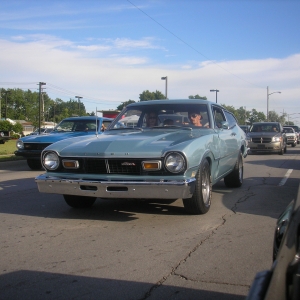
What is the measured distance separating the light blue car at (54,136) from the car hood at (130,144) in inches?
227

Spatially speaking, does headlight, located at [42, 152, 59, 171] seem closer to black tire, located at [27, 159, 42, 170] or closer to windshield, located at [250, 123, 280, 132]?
black tire, located at [27, 159, 42, 170]

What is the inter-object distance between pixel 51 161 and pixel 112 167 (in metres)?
0.91

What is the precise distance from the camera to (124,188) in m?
5.19

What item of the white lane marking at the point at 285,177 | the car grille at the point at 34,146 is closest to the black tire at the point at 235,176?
the white lane marking at the point at 285,177

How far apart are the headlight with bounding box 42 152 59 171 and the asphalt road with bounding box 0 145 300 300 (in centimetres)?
71

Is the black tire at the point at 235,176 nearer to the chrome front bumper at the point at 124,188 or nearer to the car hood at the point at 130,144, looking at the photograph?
the car hood at the point at 130,144

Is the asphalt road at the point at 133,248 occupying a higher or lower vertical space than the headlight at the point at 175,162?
lower

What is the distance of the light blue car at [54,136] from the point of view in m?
11.9

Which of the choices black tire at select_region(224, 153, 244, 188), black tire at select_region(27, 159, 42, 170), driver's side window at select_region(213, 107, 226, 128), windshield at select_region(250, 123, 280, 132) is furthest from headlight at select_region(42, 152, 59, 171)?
windshield at select_region(250, 123, 280, 132)

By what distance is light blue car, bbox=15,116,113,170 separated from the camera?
11.9 metres

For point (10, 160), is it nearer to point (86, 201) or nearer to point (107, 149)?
point (86, 201)

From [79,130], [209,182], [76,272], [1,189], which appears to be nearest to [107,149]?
[209,182]

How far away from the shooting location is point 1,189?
8.51 meters

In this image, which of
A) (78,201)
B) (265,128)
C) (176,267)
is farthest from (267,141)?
(176,267)
